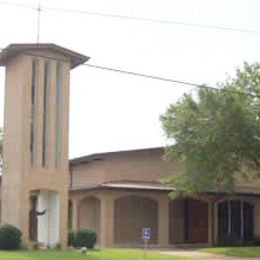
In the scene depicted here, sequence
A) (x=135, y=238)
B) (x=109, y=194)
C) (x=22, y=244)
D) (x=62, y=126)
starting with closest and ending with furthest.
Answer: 1. (x=22, y=244)
2. (x=62, y=126)
3. (x=109, y=194)
4. (x=135, y=238)

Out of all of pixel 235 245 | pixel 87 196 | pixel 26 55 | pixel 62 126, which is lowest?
pixel 235 245

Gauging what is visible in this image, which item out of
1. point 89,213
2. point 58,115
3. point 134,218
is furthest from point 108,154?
point 58,115

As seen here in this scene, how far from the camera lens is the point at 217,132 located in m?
37.1

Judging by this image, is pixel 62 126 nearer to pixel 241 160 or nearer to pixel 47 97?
pixel 47 97

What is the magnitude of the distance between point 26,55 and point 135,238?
16.5m

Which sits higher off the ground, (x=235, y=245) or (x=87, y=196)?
(x=87, y=196)

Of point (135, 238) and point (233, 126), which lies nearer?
point (233, 126)

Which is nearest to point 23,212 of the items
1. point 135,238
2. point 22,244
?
point 22,244

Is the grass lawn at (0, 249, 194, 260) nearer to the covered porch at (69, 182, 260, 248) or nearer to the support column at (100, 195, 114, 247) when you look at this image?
the support column at (100, 195, 114, 247)

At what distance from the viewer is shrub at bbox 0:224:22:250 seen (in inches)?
1293

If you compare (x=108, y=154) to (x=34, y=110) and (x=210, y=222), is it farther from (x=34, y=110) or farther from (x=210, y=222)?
(x=34, y=110)

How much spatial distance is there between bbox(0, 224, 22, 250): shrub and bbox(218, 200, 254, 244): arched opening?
19.3m

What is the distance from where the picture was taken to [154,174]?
1868 inches

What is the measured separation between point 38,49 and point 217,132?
9692 millimetres
